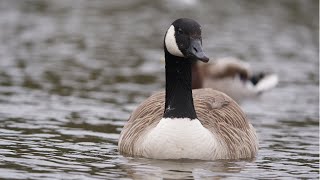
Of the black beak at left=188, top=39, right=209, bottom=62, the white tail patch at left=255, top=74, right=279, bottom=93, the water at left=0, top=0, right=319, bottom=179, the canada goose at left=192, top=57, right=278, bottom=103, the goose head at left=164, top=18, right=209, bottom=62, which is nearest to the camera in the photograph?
the black beak at left=188, top=39, right=209, bottom=62

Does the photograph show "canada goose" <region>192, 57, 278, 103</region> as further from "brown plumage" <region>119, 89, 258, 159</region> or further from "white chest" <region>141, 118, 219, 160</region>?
"white chest" <region>141, 118, 219, 160</region>

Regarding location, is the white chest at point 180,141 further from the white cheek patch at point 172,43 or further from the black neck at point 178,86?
the white cheek patch at point 172,43

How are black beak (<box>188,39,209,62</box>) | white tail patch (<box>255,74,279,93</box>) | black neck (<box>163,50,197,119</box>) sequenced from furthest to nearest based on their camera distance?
white tail patch (<box>255,74,279,93</box>) < black neck (<box>163,50,197,119</box>) < black beak (<box>188,39,209,62</box>)

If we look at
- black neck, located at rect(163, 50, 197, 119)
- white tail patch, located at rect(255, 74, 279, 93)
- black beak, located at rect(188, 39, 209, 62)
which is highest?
white tail patch, located at rect(255, 74, 279, 93)

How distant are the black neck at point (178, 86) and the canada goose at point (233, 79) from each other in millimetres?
6763

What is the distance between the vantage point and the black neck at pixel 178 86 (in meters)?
10.7

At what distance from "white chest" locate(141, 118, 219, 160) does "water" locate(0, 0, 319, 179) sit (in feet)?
0.39

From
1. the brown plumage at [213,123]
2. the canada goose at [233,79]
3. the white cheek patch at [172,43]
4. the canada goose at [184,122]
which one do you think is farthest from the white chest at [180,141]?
the canada goose at [233,79]

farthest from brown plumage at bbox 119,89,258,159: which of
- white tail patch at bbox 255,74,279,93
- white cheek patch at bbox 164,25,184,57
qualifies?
white tail patch at bbox 255,74,279,93

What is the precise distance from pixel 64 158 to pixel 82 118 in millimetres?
3588

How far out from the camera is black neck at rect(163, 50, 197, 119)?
421 inches

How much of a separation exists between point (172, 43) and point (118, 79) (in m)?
7.91

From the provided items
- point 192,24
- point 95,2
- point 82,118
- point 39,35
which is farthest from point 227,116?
point 95,2

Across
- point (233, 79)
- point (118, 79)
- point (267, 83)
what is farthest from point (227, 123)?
point (118, 79)
